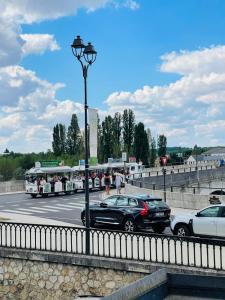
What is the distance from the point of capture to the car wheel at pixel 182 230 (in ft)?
59.9

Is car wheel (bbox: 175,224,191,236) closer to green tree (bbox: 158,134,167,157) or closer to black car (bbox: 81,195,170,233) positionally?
black car (bbox: 81,195,170,233)

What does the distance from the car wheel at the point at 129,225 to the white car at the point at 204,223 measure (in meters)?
2.12

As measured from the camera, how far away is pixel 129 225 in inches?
810

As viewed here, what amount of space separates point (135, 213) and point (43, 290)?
19.1 feet

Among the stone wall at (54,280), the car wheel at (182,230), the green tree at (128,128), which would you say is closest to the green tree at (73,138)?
the green tree at (128,128)

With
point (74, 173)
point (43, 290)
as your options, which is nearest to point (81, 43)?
point (43, 290)

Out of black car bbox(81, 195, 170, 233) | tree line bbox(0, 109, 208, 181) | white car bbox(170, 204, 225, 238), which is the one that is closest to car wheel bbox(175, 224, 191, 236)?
white car bbox(170, 204, 225, 238)

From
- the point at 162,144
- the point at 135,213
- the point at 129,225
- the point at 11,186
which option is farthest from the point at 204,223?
the point at 162,144

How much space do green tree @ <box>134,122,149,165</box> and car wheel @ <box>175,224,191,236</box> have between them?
279 ft

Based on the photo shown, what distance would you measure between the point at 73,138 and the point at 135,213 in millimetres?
88678

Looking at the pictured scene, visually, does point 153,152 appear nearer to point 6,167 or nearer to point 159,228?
point 6,167

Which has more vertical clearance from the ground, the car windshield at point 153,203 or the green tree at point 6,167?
the green tree at point 6,167

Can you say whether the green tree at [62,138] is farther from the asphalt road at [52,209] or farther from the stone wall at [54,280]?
the stone wall at [54,280]

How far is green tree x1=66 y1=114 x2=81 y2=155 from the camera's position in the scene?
107688 millimetres
